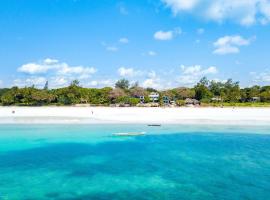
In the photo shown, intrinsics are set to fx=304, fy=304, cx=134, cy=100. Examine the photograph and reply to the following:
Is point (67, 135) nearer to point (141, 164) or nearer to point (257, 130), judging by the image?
point (141, 164)

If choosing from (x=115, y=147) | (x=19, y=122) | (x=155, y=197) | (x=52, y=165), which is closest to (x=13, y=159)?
(x=52, y=165)

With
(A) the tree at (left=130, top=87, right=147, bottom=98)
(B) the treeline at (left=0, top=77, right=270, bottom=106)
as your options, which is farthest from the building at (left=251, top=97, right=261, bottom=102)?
(A) the tree at (left=130, top=87, right=147, bottom=98)

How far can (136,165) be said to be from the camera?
1648 centimetres

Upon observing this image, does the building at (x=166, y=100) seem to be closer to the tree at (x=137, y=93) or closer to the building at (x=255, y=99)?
the tree at (x=137, y=93)

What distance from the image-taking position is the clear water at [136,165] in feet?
39.4

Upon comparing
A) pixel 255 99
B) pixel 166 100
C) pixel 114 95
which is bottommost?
pixel 166 100

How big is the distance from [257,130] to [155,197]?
69.1ft

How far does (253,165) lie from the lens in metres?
16.0

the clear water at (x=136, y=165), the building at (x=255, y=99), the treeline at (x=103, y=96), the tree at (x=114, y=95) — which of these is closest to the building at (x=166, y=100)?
the treeline at (x=103, y=96)

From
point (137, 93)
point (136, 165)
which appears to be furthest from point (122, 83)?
point (136, 165)

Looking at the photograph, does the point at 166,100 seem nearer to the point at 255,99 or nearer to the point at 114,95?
the point at 114,95

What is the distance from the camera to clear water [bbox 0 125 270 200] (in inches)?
472

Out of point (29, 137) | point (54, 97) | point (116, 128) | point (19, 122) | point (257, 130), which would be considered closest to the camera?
point (29, 137)

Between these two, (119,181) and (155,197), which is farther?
(119,181)
